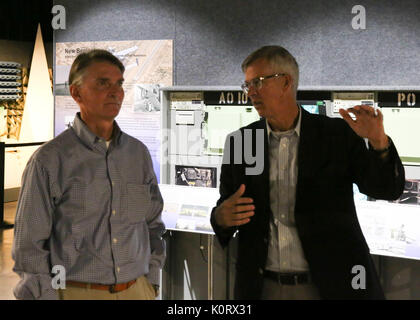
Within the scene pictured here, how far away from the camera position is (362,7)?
10.4 feet

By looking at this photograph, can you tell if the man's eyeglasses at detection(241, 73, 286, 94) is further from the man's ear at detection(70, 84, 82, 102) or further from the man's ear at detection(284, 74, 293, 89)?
the man's ear at detection(70, 84, 82, 102)

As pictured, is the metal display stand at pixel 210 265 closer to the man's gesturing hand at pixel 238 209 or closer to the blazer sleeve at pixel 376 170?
the man's gesturing hand at pixel 238 209

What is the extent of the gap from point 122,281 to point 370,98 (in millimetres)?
1666

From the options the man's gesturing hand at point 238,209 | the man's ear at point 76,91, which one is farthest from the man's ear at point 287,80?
the man's ear at point 76,91

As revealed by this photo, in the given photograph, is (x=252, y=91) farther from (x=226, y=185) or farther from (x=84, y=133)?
(x=84, y=133)

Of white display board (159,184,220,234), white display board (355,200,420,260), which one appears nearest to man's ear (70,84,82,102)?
white display board (159,184,220,234)

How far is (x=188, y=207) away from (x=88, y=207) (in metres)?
1.27

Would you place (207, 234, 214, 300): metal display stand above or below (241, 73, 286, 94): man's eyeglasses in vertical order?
below

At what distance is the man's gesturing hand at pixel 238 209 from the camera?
5.17ft

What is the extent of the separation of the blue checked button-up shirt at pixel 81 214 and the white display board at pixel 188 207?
1.04 meters

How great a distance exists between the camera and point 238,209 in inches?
62.4

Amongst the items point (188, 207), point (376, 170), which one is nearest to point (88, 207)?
point (376, 170)

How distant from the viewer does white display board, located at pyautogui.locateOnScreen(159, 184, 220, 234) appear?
2.73 meters

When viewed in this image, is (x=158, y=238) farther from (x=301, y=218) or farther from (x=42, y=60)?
(x=42, y=60)
